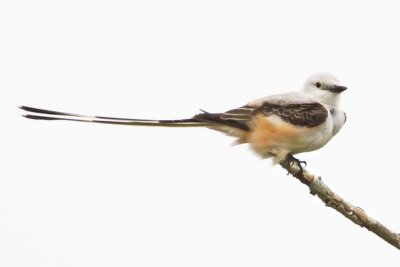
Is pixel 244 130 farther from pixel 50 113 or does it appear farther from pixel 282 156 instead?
pixel 50 113

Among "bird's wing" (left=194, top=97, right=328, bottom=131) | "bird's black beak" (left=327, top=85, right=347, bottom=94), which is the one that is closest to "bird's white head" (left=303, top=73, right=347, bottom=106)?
"bird's black beak" (left=327, top=85, right=347, bottom=94)

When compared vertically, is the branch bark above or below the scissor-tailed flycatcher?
below

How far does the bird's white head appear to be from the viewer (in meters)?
5.94

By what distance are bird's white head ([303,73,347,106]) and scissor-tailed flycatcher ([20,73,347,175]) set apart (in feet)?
0.86

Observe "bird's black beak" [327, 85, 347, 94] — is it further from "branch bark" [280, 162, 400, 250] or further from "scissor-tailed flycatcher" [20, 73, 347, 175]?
"branch bark" [280, 162, 400, 250]

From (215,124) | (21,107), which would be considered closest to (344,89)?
(215,124)

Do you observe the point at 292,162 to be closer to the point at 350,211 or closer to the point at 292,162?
the point at 292,162

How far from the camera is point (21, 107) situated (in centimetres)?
470

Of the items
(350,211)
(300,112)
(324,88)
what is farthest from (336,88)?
(350,211)

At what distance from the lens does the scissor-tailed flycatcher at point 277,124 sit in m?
5.37

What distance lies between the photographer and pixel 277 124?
5.42 m

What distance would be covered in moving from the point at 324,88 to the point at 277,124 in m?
0.78

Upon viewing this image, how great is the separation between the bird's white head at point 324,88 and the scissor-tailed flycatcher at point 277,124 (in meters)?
0.26

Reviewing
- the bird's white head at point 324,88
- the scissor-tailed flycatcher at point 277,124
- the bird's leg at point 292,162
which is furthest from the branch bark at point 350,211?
the bird's white head at point 324,88
